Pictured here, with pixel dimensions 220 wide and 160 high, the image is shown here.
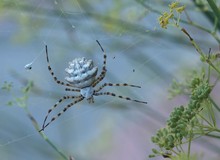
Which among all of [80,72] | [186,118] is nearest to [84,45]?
[80,72]

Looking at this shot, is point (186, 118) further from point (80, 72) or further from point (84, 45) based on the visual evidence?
point (84, 45)

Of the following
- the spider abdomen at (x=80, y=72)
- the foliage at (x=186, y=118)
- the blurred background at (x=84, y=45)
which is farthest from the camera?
the blurred background at (x=84, y=45)

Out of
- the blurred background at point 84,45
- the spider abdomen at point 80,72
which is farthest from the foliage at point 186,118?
→ the blurred background at point 84,45

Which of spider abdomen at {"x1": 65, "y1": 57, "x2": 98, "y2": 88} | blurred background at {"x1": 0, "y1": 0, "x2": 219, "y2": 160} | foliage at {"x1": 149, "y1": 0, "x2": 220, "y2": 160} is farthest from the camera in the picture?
blurred background at {"x1": 0, "y1": 0, "x2": 219, "y2": 160}

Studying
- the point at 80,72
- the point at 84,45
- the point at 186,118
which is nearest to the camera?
the point at 186,118

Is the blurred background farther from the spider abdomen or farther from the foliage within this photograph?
the foliage

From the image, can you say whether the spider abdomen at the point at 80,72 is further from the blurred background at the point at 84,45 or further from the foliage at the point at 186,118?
the foliage at the point at 186,118

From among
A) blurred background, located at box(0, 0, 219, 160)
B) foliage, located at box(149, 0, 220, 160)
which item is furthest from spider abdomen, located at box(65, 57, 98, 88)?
foliage, located at box(149, 0, 220, 160)

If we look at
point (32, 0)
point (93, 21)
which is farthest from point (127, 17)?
point (32, 0)

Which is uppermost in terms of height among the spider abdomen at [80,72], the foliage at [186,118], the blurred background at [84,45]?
the foliage at [186,118]

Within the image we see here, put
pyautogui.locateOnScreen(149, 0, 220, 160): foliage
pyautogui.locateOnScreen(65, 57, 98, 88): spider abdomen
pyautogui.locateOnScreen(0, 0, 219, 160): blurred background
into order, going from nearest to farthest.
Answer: pyautogui.locateOnScreen(149, 0, 220, 160): foliage, pyautogui.locateOnScreen(65, 57, 98, 88): spider abdomen, pyautogui.locateOnScreen(0, 0, 219, 160): blurred background

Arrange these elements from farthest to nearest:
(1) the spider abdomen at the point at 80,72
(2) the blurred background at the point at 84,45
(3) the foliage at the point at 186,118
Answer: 1. (2) the blurred background at the point at 84,45
2. (1) the spider abdomen at the point at 80,72
3. (3) the foliage at the point at 186,118

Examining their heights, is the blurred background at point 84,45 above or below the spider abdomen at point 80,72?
below

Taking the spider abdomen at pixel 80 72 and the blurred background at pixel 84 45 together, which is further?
the blurred background at pixel 84 45
